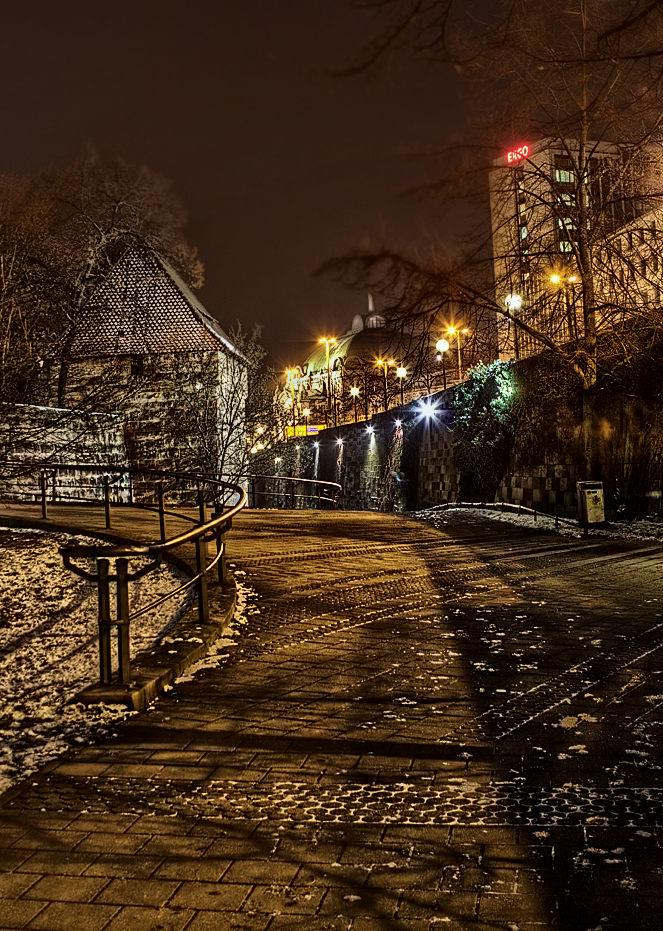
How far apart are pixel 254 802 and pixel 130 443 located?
2820 centimetres

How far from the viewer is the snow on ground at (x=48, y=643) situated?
4.70 meters

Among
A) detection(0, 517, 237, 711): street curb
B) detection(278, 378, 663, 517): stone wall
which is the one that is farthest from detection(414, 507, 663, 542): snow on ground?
detection(0, 517, 237, 711): street curb

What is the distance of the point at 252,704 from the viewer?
5.12 meters

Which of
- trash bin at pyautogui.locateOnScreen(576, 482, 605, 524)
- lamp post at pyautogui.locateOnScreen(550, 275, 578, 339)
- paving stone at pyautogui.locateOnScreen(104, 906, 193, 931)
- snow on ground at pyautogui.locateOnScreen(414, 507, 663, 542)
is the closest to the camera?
paving stone at pyautogui.locateOnScreen(104, 906, 193, 931)

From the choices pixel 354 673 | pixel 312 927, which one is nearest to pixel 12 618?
pixel 354 673

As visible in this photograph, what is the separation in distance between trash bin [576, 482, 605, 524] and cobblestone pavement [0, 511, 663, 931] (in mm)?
8714

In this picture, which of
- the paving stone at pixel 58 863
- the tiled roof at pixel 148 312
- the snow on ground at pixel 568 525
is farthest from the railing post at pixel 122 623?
the tiled roof at pixel 148 312

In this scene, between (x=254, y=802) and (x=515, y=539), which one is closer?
(x=254, y=802)

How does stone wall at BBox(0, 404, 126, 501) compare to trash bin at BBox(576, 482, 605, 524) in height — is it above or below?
above

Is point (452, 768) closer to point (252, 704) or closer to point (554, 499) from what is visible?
point (252, 704)

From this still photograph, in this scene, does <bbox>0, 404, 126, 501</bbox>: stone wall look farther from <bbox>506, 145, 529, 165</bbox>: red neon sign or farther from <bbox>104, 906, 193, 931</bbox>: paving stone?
<bbox>104, 906, 193, 931</bbox>: paving stone

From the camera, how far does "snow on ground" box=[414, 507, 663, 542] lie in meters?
15.4

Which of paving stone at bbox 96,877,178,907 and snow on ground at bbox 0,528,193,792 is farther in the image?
snow on ground at bbox 0,528,193,792

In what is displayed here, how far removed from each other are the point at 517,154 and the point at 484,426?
7.95m
